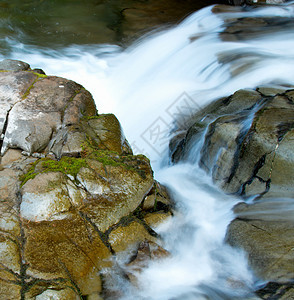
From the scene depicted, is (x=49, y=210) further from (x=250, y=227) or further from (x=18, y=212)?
(x=250, y=227)

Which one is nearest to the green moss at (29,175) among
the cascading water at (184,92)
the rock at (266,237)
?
the cascading water at (184,92)

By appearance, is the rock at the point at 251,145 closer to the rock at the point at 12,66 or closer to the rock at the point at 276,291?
the rock at the point at 276,291

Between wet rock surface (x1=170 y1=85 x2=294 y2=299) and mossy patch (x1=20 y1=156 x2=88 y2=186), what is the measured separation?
199cm

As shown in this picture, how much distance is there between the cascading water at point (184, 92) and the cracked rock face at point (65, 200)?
41 centimetres

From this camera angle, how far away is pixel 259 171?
13.4 ft

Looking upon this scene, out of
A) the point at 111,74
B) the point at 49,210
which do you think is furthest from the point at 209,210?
the point at 111,74

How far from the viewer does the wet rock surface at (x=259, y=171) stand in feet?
10.9

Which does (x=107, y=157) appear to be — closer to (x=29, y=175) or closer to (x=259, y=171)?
(x=29, y=175)

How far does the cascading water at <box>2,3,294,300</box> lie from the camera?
357cm

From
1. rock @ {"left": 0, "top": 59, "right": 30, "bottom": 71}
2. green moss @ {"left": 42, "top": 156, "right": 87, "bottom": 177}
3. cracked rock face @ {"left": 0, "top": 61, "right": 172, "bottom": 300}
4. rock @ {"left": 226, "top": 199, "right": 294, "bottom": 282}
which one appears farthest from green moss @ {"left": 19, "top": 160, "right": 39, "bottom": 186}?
rock @ {"left": 0, "top": 59, "right": 30, "bottom": 71}

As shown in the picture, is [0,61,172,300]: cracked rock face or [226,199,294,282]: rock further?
[226,199,294,282]: rock

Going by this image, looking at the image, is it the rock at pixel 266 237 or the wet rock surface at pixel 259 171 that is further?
the wet rock surface at pixel 259 171

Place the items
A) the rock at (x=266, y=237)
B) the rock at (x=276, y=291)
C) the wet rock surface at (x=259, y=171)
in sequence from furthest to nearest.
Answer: the wet rock surface at (x=259, y=171), the rock at (x=266, y=237), the rock at (x=276, y=291)

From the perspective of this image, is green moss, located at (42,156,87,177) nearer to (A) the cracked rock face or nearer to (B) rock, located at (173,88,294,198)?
(A) the cracked rock face
